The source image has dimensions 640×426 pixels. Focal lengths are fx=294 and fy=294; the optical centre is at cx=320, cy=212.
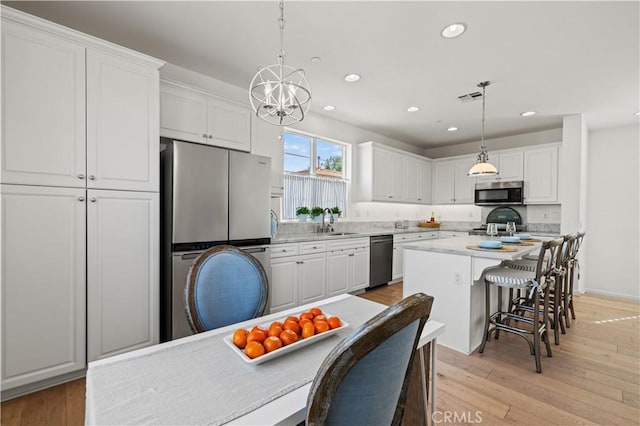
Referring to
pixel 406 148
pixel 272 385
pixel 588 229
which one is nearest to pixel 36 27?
pixel 272 385

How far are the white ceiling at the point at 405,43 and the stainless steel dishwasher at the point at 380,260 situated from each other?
2.15 metres

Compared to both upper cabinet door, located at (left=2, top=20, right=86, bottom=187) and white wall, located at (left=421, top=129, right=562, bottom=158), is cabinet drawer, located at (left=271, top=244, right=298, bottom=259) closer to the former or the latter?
upper cabinet door, located at (left=2, top=20, right=86, bottom=187)

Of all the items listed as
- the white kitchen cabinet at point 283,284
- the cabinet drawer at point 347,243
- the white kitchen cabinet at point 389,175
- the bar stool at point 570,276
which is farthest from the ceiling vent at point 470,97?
the white kitchen cabinet at point 283,284

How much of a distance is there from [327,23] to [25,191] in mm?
2381

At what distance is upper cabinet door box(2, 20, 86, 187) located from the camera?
1807 millimetres

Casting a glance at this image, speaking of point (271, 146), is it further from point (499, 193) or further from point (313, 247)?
point (499, 193)

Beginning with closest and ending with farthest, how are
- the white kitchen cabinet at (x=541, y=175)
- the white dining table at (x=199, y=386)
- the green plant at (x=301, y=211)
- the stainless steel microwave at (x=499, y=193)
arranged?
the white dining table at (x=199, y=386), the green plant at (x=301, y=211), the white kitchen cabinet at (x=541, y=175), the stainless steel microwave at (x=499, y=193)

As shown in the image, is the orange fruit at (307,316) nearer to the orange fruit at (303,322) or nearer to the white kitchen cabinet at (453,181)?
the orange fruit at (303,322)

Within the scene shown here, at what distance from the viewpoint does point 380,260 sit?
480cm

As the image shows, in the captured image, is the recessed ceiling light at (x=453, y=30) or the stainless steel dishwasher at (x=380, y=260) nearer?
the recessed ceiling light at (x=453, y=30)

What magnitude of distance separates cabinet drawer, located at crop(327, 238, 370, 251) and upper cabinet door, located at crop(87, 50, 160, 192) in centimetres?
230

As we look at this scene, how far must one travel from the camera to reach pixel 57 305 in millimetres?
1968

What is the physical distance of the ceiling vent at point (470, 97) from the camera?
3.66 m

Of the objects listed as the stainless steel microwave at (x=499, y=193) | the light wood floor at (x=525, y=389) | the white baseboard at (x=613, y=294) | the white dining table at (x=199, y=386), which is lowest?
the white baseboard at (x=613, y=294)
